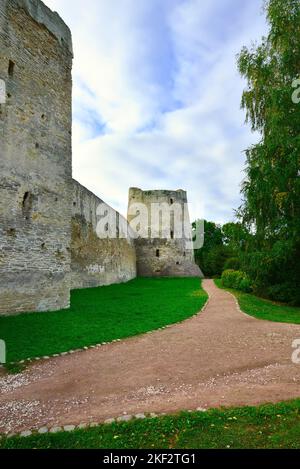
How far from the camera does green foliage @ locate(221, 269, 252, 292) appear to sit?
17.7 metres

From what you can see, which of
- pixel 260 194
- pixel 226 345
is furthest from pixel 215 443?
pixel 260 194

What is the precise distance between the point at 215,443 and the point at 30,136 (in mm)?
9769

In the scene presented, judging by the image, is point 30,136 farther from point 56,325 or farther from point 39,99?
point 56,325

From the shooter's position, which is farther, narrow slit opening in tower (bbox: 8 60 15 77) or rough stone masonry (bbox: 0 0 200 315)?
narrow slit opening in tower (bbox: 8 60 15 77)

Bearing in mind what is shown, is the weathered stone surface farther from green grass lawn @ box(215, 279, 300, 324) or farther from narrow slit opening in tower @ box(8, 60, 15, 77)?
green grass lawn @ box(215, 279, 300, 324)

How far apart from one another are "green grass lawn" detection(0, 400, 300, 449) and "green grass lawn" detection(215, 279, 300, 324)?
6605 mm

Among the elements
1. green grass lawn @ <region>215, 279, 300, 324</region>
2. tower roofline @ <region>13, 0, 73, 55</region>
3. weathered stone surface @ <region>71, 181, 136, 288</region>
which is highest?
tower roofline @ <region>13, 0, 73, 55</region>

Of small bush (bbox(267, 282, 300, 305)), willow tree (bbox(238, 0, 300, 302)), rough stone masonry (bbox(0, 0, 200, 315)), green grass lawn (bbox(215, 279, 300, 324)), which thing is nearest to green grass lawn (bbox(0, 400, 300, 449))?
rough stone masonry (bbox(0, 0, 200, 315))

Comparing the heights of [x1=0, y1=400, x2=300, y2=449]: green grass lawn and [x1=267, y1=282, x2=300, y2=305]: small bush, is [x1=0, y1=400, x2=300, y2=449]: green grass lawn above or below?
below

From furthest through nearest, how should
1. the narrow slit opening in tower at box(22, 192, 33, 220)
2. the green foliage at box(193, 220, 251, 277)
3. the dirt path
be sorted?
the green foliage at box(193, 220, 251, 277) < the narrow slit opening in tower at box(22, 192, 33, 220) < the dirt path

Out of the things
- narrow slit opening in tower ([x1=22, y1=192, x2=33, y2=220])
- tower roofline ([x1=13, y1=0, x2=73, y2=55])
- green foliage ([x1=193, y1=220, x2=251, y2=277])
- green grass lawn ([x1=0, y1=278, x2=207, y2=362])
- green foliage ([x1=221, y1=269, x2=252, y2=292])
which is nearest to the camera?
green grass lawn ([x1=0, y1=278, x2=207, y2=362])

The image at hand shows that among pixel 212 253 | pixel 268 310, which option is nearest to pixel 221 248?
pixel 212 253

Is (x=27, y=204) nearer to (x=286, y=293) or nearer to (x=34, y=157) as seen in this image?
(x=34, y=157)

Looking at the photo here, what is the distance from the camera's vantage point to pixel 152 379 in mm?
5457
